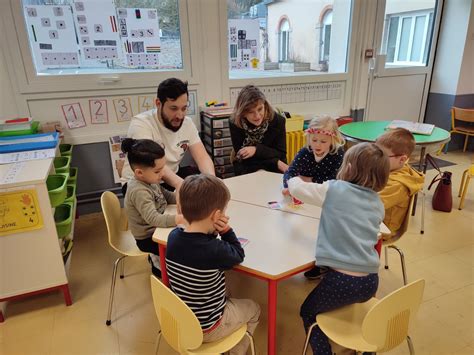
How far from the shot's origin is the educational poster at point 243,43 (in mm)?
3184

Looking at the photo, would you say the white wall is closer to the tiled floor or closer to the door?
the door

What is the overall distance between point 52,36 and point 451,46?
14.5 ft

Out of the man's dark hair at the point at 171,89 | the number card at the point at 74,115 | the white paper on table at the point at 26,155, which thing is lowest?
the white paper on table at the point at 26,155

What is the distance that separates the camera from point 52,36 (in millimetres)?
2609

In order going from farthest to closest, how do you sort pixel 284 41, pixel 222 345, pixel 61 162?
pixel 284 41 → pixel 61 162 → pixel 222 345

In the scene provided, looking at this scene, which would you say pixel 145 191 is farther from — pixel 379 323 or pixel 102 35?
pixel 102 35

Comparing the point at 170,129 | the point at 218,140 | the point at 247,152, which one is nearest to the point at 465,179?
the point at 247,152

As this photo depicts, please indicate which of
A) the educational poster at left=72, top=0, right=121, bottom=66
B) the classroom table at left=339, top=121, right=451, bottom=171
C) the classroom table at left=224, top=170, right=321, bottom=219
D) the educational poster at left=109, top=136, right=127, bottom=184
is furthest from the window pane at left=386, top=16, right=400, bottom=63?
the educational poster at left=109, top=136, right=127, bottom=184

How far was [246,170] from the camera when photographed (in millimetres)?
2502

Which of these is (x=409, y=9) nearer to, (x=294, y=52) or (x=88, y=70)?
(x=294, y=52)

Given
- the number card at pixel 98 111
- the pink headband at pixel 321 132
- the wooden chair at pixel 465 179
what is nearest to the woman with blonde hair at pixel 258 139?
the pink headband at pixel 321 132

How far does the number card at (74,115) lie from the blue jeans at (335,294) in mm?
2336

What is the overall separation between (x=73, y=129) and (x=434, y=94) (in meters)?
→ 4.36

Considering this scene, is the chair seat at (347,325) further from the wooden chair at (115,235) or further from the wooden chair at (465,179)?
the wooden chair at (465,179)
